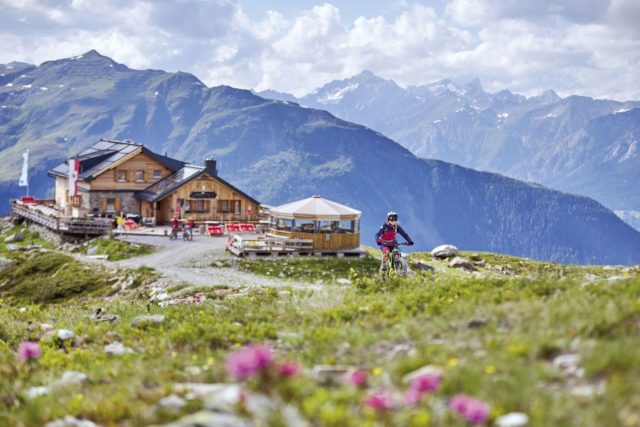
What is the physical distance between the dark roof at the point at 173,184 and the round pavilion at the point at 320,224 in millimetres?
23087

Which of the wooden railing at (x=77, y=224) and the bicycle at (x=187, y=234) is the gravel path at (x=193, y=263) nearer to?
the bicycle at (x=187, y=234)

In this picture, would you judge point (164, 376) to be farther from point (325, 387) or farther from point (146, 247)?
point (146, 247)

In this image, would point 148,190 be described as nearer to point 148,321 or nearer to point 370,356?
point 148,321

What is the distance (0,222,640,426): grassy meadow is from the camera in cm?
611

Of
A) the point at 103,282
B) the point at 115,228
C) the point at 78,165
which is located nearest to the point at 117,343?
the point at 103,282

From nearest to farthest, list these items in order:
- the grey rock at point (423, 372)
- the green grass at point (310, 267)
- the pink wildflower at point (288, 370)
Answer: the pink wildflower at point (288, 370) < the grey rock at point (423, 372) < the green grass at point (310, 267)

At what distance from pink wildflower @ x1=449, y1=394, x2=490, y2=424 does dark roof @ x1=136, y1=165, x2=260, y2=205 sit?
58.3 m

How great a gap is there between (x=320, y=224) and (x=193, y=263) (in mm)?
8397

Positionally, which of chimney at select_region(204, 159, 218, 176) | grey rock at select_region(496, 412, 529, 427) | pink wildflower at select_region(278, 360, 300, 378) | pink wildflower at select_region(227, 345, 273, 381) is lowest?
grey rock at select_region(496, 412, 529, 427)

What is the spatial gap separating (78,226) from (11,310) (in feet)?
138

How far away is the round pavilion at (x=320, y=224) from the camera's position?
39.9 metres

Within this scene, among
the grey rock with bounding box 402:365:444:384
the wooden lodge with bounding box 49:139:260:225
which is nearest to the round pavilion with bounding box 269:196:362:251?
the wooden lodge with bounding box 49:139:260:225

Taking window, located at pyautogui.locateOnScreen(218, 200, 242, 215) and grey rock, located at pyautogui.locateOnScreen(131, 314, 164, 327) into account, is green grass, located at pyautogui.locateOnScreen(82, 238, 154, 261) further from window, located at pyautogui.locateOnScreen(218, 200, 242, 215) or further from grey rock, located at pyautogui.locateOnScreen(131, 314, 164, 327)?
grey rock, located at pyautogui.locateOnScreen(131, 314, 164, 327)

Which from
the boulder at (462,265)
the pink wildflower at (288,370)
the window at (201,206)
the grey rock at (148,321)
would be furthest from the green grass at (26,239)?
the pink wildflower at (288,370)
